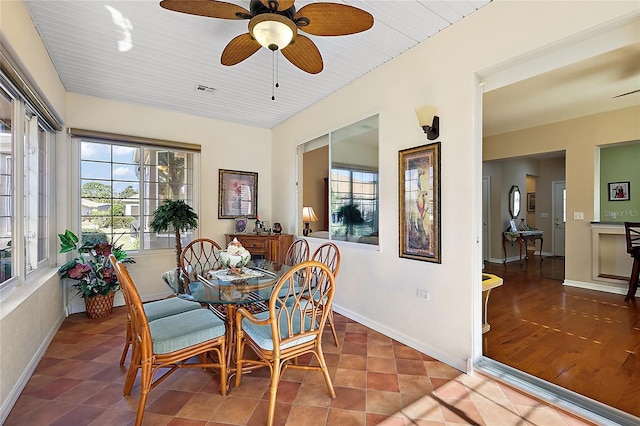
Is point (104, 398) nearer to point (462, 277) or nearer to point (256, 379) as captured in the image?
point (256, 379)

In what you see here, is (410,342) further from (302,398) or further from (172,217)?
(172,217)

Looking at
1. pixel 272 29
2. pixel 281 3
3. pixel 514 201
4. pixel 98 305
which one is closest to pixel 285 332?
pixel 272 29

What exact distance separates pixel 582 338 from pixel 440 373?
1.67 m

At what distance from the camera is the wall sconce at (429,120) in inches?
95.6

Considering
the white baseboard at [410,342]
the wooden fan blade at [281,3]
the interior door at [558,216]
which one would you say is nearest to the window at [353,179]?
the white baseboard at [410,342]

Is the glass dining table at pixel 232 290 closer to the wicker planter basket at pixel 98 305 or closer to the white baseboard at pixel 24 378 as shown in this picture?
the white baseboard at pixel 24 378

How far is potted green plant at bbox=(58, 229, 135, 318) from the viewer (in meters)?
3.28

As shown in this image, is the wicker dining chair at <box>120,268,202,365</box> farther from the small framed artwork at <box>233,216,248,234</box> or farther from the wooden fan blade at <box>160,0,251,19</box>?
the small framed artwork at <box>233,216,248,234</box>

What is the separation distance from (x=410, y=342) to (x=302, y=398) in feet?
3.97

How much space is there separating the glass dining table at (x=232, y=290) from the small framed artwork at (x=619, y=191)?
20.4 feet

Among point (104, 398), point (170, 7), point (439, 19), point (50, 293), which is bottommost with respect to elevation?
point (104, 398)

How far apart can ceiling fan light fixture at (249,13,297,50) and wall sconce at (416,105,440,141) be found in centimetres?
121

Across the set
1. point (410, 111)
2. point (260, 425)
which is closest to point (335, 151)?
point (410, 111)

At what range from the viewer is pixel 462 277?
2324 mm
